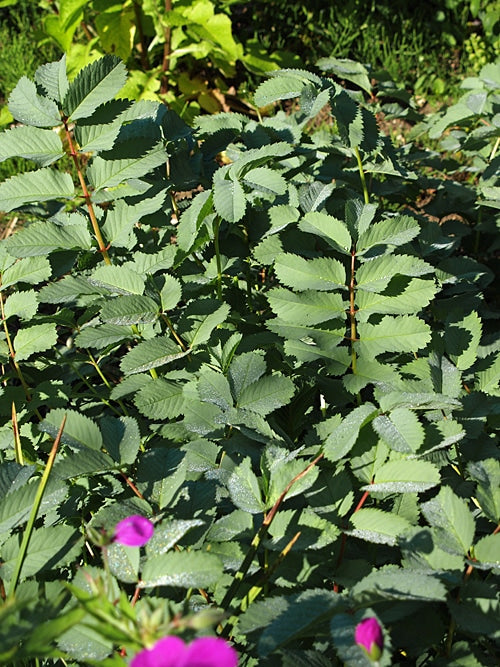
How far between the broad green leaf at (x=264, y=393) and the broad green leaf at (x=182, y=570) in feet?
1.11

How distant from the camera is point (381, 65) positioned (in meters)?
3.74

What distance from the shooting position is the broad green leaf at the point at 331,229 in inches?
48.1

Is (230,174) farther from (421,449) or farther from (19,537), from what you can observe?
(19,537)

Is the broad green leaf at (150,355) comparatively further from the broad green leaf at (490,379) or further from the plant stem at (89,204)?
the broad green leaf at (490,379)

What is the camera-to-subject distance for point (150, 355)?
120 cm

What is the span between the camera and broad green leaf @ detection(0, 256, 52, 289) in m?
1.35

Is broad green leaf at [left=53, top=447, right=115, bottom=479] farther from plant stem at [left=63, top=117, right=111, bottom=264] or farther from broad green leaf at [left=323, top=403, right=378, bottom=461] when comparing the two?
plant stem at [left=63, top=117, right=111, bottom=264]

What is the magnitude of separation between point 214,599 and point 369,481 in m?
0.28

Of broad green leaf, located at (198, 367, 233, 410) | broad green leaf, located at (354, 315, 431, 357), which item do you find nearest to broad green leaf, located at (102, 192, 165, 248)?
broad green leaf, located at (198, 367, 233, 410)

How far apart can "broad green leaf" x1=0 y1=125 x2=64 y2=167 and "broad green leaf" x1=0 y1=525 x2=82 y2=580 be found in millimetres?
653

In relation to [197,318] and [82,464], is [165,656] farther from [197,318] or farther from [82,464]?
[197,318]

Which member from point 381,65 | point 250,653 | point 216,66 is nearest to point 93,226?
point 250,653

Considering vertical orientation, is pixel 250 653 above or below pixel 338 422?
below

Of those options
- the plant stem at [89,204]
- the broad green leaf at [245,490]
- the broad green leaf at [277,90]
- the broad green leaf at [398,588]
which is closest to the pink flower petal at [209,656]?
the broad green leaf at [398,588]
